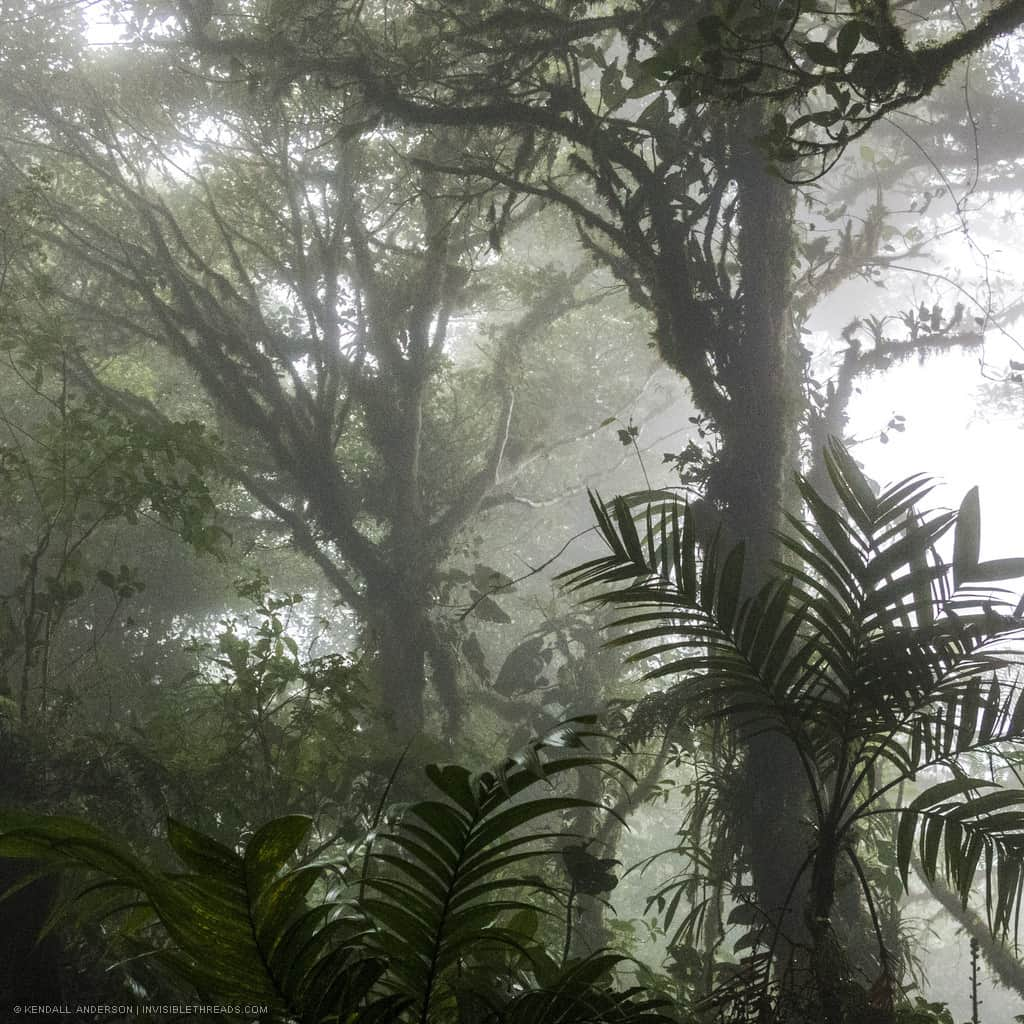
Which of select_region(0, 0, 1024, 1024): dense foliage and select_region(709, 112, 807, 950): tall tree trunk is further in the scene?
select_region(709, 112, 807, 950): tall tree trunk

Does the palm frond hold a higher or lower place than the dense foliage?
lower

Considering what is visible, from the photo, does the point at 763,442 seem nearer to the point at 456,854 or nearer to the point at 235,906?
the point at 456,854

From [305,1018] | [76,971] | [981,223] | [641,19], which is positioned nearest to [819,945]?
[305,1018]

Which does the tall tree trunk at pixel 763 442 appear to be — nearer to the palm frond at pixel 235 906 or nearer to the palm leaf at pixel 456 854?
the palm leaf at pixel 456 854

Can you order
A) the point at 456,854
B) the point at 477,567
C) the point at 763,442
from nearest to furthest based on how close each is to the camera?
1. the point at 456,854
2. the point at 763,442
3. the point at 477,567

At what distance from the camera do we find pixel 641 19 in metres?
4.41

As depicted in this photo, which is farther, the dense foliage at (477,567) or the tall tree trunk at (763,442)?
the tall tree trunk at (763,442)

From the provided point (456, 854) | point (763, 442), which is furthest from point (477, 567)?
point (456, 854)

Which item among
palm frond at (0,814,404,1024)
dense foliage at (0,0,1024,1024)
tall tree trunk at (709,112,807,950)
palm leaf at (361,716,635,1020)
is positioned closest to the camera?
palm frond at (0,814,404,1024)

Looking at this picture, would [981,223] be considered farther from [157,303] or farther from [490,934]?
[490,934]

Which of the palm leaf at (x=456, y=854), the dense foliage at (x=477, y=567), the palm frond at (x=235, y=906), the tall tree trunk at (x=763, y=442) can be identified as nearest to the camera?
the palm frond at (x=235, y=906)

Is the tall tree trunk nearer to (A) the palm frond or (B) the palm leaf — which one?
(B) the palm leaf

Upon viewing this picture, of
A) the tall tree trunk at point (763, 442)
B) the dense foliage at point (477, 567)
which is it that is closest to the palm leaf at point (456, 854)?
the dense foliage at point (477, 567)

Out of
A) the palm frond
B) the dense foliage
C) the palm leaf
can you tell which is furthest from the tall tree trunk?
the palm frond
